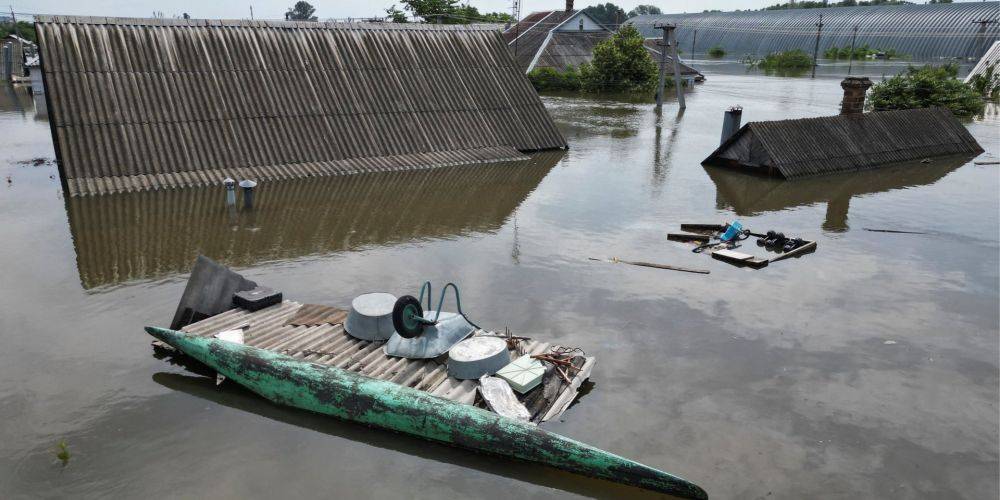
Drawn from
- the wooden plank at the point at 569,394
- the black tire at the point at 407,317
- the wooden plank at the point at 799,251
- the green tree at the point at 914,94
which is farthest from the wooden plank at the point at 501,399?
the green tree at the point at 914,94

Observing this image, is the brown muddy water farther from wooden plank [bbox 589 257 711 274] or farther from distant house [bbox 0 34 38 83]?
distant house [bbox 0 34 38 83]

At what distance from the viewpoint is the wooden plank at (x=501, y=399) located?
25.7 ft

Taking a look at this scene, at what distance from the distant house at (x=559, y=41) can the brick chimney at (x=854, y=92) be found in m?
25.8

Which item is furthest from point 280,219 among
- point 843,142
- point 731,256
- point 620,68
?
point 620,68

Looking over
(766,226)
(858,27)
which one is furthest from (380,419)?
(858,27)

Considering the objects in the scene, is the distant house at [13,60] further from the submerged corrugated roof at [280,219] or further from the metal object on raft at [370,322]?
the metal object on raft at [370,322]

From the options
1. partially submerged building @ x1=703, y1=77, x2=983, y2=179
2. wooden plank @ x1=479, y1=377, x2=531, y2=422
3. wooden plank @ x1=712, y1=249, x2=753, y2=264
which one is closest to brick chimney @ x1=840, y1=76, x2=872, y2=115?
partially submerged building @ x1=703, y1=77, x2=983, y2=179

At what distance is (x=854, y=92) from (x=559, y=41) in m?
31.1

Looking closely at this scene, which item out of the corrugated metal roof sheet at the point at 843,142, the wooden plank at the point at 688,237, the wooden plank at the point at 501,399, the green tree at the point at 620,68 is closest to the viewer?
the wooden plank at the point at 501,399

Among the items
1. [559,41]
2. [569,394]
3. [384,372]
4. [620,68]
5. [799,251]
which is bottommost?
[569,394]

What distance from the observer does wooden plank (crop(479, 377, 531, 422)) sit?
25.7ft

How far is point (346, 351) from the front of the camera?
9.35m

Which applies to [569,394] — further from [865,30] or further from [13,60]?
[865,30]

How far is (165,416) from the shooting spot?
8180 mm
